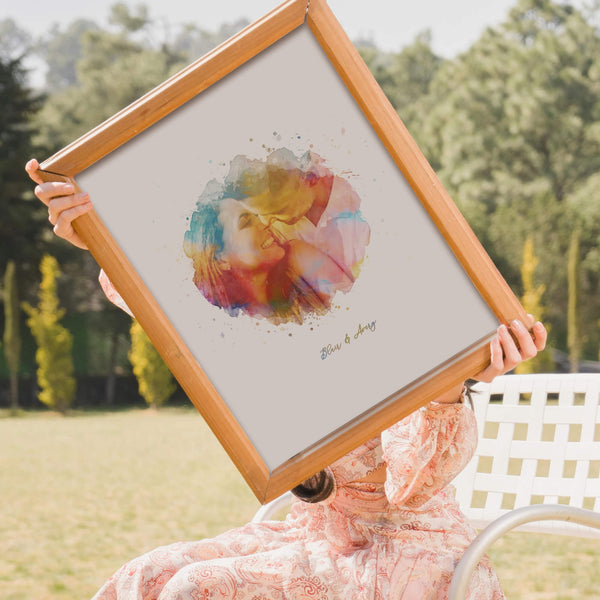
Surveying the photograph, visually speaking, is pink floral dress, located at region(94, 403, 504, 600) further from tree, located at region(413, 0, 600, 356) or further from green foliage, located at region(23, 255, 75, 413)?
tree, located at region(413, 0, 600, 356)

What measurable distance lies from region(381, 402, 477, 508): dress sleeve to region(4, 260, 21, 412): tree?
45.0 ft

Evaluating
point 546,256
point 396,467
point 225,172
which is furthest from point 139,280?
point 546,256

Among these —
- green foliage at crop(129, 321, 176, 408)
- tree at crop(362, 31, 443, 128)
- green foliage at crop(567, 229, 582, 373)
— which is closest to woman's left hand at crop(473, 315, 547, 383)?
green foliage at crop(567, 229, 582, 373)

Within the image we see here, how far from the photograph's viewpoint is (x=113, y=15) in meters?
28.7

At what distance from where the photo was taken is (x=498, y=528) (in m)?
1.38

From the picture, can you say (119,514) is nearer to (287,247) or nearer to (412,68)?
(287,247)

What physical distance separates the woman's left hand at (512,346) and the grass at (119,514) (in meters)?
2.96

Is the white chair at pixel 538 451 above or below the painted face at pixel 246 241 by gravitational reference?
below

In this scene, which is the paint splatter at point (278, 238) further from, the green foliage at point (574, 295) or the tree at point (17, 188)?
the tree at point (17, 188)

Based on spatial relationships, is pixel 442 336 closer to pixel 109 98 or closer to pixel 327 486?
pixel 327 486

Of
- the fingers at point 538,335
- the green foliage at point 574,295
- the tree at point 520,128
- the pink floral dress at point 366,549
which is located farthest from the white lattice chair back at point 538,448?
the tree at point 520,128

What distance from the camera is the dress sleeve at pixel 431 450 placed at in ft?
4.45

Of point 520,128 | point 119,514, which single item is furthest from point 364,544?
point 520,128

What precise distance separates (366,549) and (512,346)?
0.58 meters
